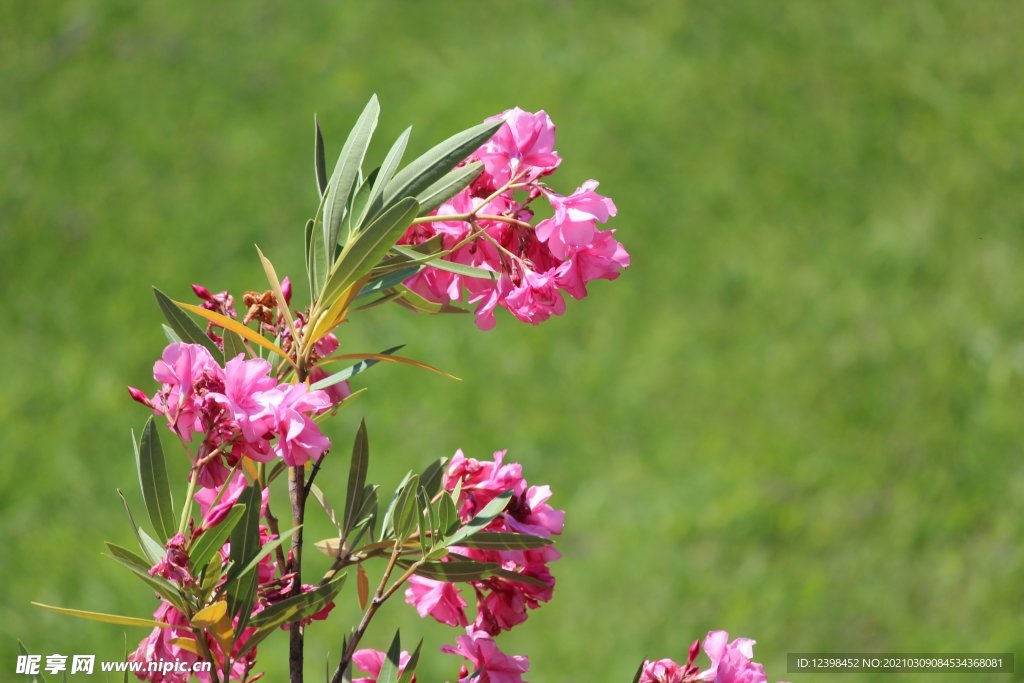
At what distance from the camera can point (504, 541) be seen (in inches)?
27.8

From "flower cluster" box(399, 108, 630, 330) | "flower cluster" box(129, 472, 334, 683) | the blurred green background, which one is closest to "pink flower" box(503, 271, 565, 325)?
"flower cluster" box(399, 108, 630, 330)

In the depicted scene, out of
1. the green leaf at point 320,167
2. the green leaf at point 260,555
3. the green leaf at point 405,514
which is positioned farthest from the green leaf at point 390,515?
the green leaf at point 320,167

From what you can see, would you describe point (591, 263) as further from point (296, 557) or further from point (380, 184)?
point (296, 557)

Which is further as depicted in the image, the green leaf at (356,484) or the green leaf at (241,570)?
the green leaf at (356,484)

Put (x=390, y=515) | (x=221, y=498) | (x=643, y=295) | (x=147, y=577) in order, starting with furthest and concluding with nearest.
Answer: (x=643, y=295), (x=390, y=515), (x=221, y=498), (x=147, y=577)

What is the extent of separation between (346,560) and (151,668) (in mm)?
152

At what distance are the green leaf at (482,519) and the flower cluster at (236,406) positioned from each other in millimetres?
117

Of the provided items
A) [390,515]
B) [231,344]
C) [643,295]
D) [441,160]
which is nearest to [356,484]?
[390,515]

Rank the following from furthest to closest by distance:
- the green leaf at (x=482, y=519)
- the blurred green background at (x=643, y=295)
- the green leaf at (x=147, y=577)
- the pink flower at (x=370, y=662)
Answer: the blurred green background at (x=643, y=295) → the pink flower at (x=370, y=662) → the green leaf at (x=482, y=519) → the green leaf at (x=147, y=577)

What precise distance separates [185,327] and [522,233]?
24 cm

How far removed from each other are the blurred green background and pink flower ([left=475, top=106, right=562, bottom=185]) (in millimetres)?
1756

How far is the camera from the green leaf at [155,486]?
0.68m

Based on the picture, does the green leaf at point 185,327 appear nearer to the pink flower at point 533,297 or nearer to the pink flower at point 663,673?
the pink flower at point 533,297

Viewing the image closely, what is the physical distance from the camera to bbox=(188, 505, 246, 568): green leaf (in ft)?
2.05
